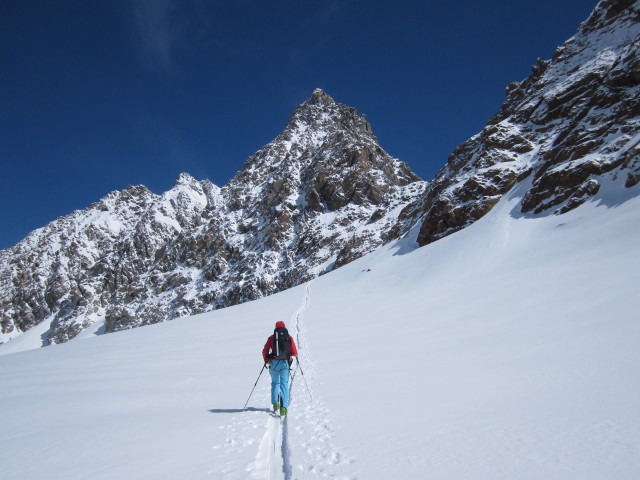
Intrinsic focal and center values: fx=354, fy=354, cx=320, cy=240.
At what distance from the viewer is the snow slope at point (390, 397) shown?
13.6 feet

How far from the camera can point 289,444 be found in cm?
521

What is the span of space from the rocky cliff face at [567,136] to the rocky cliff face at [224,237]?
28.8 metres

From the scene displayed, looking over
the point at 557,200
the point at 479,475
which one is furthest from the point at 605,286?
the point at 557,200

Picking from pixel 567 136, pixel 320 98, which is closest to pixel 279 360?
pixel 567 136

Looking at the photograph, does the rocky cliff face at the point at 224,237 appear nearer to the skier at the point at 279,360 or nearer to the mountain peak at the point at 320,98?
the mountain peak at the point at 320,98

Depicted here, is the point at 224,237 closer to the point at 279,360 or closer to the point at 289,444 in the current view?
the point at 279,360

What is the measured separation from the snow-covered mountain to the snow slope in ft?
58.0

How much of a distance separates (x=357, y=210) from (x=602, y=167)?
69.8 m

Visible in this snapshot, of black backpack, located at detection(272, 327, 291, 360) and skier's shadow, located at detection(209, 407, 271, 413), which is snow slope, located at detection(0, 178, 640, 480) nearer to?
skier's shadow, located at detection(209, 407, 271, 413)

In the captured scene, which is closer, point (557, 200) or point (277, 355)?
point (277, 355)

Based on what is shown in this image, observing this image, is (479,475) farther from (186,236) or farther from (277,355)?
(186,236)

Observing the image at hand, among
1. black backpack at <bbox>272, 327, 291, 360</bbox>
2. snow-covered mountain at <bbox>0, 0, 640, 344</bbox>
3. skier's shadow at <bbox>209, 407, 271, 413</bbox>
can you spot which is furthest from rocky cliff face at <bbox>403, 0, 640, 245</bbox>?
skier's shadow at <bbox>209, 407, 271, 413</bbox>

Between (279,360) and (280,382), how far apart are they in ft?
1.48

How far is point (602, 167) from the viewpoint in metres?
26.4
